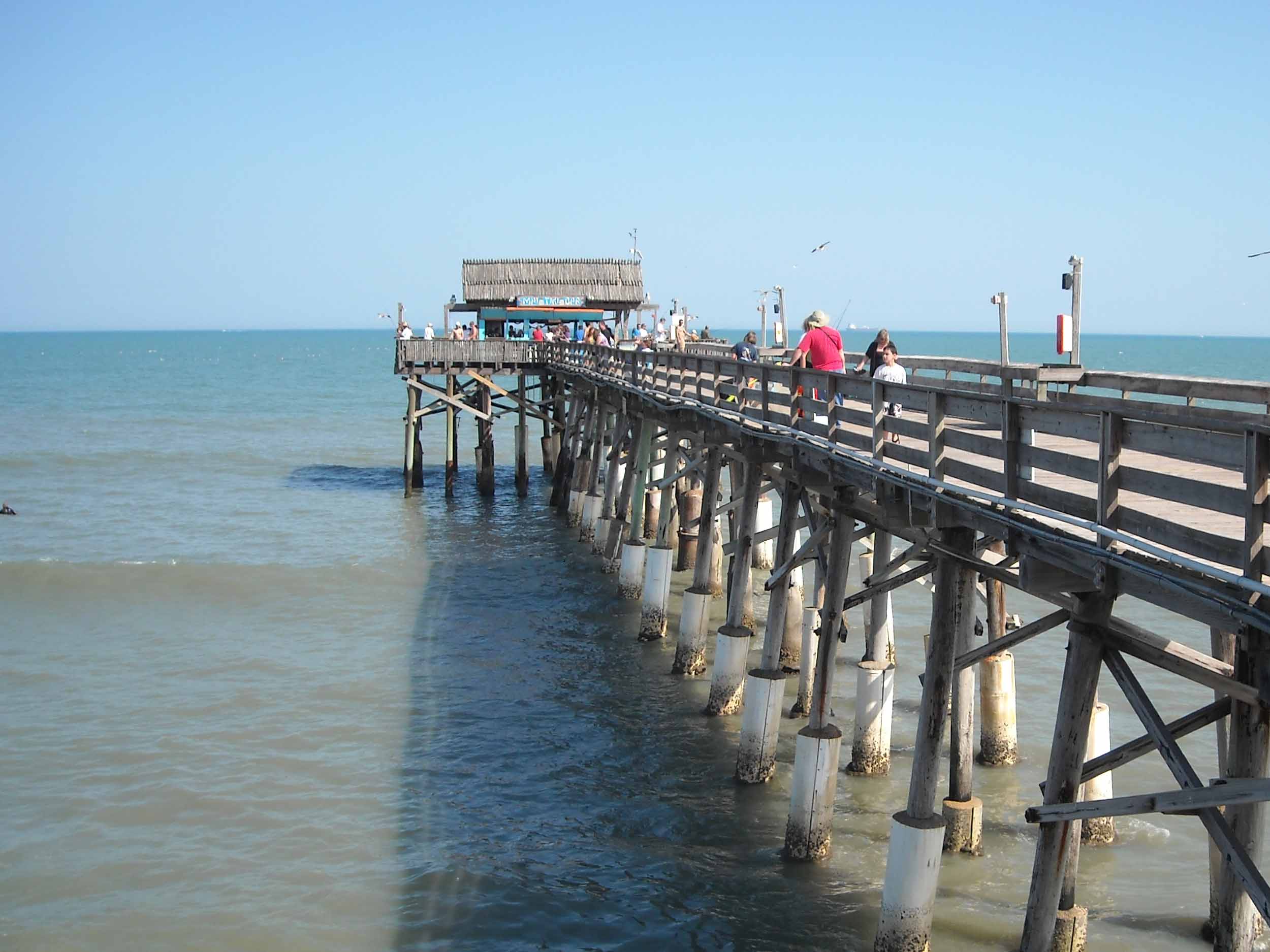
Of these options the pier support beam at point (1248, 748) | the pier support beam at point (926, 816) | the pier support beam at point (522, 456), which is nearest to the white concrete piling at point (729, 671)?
the pier support beam at point (926, 816)

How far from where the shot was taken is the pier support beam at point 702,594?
1412 cm

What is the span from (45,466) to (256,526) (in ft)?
52.2

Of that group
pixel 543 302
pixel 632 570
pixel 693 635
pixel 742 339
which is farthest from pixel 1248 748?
pixel 543 302

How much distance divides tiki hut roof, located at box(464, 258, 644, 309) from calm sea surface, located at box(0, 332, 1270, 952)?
49.1 feet

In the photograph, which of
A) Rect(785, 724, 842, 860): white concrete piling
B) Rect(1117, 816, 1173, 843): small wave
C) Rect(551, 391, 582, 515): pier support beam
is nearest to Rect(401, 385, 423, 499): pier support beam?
Rect(551, 391, 582, 515): pier support beam

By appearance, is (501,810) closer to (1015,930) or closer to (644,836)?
(644,836)

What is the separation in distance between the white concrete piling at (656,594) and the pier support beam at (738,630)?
3078mm

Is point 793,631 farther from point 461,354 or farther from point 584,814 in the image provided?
point 461,354

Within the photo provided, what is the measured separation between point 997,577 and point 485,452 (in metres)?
24.0

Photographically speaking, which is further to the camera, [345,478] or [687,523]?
[345,478]

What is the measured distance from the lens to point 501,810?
11.0 m

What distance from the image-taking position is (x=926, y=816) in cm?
797

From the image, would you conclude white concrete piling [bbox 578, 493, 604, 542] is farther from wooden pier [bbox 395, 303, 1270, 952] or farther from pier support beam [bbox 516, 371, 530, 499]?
wooden pier [bbox 395, 303, 1270, 952]

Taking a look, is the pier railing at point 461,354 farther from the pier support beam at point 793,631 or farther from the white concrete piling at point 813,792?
the white concrete piling at point 813,792
